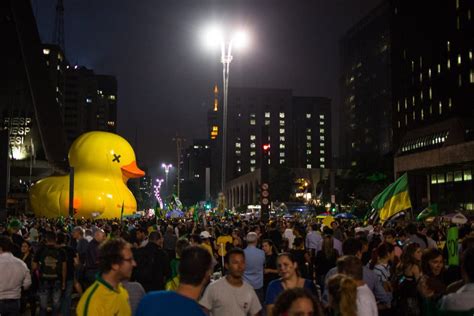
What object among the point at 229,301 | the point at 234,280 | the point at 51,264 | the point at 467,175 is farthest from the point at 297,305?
the point at 467,175

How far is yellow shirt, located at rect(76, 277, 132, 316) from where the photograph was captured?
4738mm

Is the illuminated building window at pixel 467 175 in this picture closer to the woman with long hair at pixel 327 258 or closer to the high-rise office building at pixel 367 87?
the woman with long hair at pixel 327 258

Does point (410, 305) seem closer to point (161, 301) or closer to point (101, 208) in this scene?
point (161, 301)

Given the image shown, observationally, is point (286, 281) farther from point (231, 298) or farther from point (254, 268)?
point (254, 268)

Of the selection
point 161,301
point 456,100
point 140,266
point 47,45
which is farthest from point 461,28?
point 47,45

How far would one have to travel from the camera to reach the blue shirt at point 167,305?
3.81m

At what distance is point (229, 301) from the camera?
19.7 ft

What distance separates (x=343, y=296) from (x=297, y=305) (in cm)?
143

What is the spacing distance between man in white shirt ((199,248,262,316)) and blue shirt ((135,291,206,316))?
213 cm

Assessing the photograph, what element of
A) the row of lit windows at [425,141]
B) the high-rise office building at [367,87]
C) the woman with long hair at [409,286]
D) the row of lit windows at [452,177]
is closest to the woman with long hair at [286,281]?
the woman with long hair at [409,286]

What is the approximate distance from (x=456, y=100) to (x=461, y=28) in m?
8.01

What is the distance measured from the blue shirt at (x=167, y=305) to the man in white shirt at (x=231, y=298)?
213cm

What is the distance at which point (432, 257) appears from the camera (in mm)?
7113

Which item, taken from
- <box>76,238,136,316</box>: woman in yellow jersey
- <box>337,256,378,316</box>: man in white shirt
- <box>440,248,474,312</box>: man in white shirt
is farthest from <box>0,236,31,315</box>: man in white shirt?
<box>440,248,474,312</box>: man in white shirt
